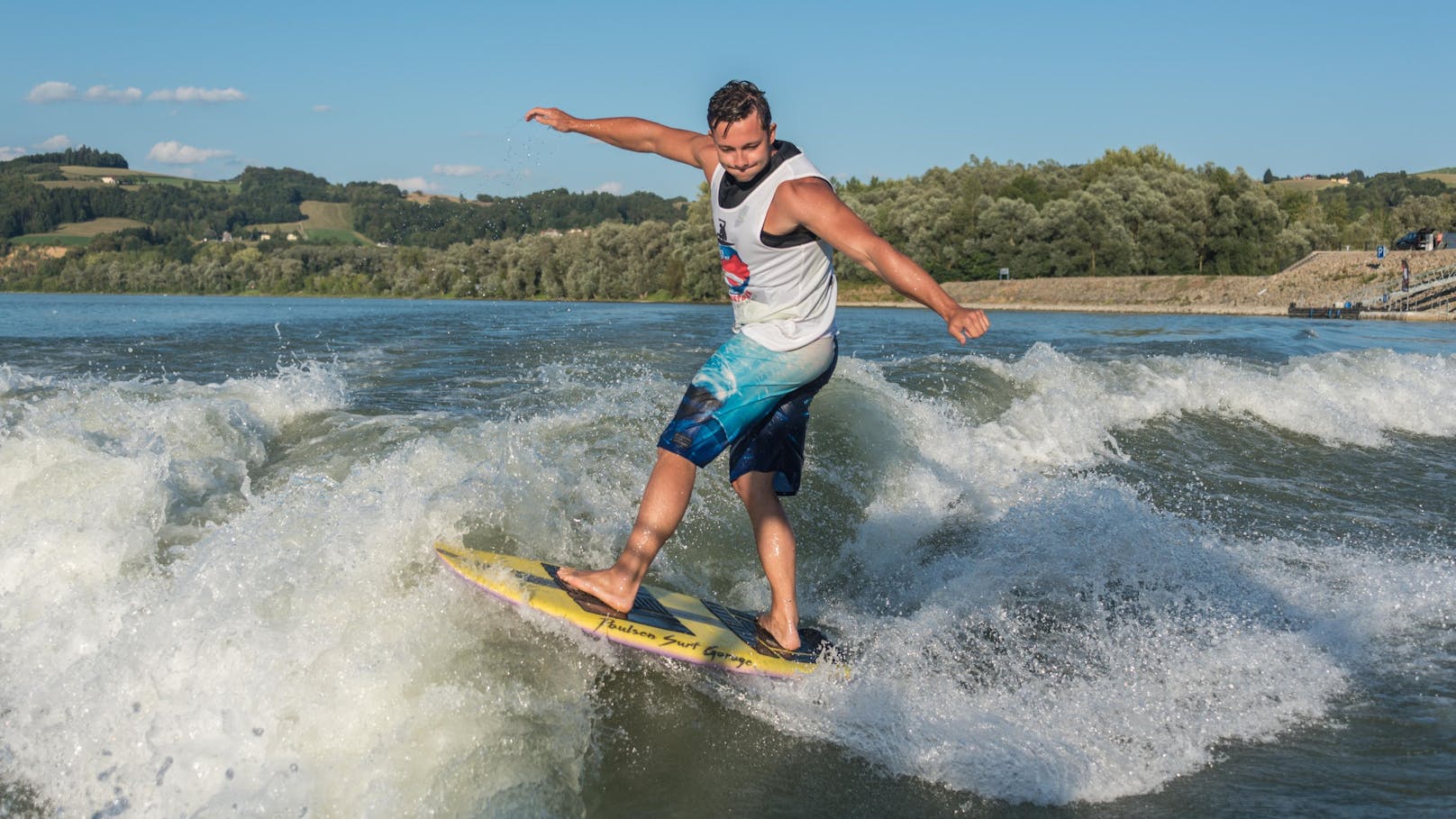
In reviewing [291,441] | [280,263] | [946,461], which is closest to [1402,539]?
[946,461]

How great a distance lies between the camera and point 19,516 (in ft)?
17.4

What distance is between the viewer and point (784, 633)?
14.8ft

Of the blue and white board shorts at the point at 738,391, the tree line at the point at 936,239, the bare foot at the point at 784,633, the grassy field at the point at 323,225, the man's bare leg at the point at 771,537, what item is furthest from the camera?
the grassy field at the point at 323,225

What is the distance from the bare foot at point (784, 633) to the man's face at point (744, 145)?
6.41 feet

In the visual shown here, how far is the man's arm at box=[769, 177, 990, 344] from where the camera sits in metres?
3.59

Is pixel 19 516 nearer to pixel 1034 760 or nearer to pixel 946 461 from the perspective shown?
pixel 1034 760

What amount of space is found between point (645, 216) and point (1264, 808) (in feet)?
282

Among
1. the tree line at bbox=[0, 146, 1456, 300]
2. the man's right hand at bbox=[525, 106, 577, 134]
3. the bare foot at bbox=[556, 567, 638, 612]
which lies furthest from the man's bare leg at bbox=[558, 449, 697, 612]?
the tree line at bbox=[0, 146, 1456, 300]

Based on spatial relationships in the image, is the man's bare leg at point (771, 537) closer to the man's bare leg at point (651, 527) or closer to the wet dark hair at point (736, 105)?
the man's bare leg at point (651, 527)

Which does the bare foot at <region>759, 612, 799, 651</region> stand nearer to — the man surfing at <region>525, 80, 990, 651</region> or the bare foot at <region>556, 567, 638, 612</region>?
the man surfing at <region>525, 80, 990, 651</region>

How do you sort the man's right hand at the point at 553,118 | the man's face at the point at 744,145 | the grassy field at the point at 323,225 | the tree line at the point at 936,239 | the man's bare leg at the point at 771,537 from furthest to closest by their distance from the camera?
the grassy field at the point at 323,225 < the tree line at the point at 936,239 < the man's right hand at the point at 553,118 < the man's bare leg at the point at 771,537 < the man's face at the point at 744,145

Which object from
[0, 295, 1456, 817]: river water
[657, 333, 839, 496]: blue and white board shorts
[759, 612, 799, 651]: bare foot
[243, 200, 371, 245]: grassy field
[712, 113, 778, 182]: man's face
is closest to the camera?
[0, 295, 1456, 817]: river water

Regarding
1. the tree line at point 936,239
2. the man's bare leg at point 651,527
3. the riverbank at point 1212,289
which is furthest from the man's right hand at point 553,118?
the riverbank at point 1212,289

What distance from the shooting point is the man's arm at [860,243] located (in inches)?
141
